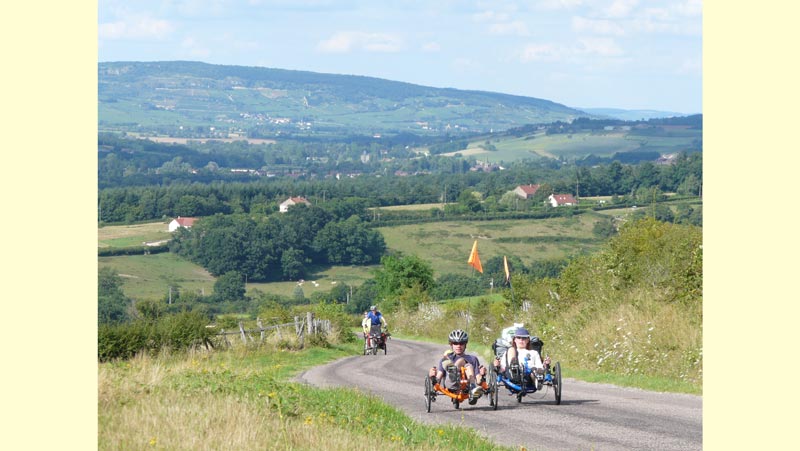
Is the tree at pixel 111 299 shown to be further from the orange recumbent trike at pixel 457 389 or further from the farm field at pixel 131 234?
the orange recumbent trike at pixel 457 389

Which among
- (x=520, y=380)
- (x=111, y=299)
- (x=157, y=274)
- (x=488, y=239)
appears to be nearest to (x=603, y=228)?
(x=488, y=239)

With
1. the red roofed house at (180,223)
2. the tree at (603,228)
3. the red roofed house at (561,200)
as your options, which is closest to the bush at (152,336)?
the tree at (603,228)

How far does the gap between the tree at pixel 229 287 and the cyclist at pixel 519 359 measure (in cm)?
10982

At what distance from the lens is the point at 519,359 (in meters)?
16.8

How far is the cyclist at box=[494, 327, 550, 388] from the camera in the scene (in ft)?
54.7

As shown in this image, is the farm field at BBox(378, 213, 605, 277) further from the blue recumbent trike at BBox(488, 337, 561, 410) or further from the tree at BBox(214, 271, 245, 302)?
the blue recumbent trike at BBox(488, 337, 561, 410)

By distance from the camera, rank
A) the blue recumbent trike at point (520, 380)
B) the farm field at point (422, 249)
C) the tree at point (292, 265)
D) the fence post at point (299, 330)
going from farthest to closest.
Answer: the tree at point (292, 265)
the farm field at point (422, 249)
the fence post at point (299, 330)
the blue recumbent trike at point (520, 380)

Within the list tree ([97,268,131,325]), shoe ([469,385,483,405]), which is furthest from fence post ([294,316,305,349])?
tree ([97,268,131,325])

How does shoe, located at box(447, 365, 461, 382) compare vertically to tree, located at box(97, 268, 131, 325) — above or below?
above

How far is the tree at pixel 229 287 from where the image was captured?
12598 cm

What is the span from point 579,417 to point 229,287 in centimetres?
11549

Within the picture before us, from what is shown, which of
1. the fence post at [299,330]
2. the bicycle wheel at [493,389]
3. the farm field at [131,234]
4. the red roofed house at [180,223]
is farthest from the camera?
the red roofed house at [180,223]

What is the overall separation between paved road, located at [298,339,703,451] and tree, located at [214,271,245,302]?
10528 cm

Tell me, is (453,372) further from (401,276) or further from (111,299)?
(111,299)
